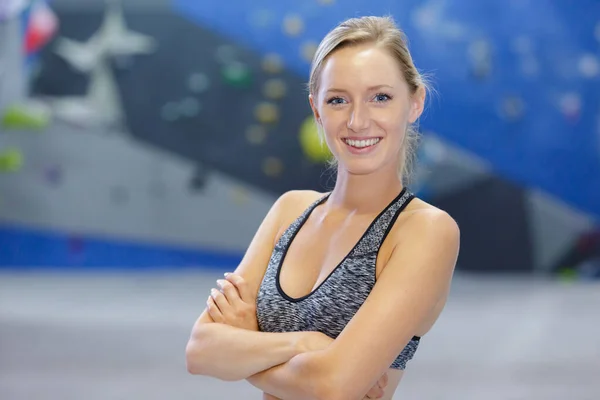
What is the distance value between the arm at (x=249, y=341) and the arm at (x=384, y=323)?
35 mm

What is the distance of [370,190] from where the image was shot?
63.1 inches

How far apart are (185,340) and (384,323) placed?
378 centimetres

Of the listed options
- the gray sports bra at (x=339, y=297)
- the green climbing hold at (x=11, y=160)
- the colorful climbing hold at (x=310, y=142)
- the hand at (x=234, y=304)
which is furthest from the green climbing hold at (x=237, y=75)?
the gray sports bra at (x=339, y=297)

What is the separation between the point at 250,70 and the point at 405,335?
6.62 meters

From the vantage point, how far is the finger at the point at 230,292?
1.66m

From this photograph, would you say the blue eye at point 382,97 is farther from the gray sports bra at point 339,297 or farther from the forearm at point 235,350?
the forearm at point 235,350

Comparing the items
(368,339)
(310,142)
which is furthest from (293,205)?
(310,142)

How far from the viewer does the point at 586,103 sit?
7.69 meters

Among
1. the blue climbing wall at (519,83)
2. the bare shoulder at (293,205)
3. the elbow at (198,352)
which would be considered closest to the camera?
the elbow at (198,352)

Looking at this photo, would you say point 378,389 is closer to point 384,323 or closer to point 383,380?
point 383,380

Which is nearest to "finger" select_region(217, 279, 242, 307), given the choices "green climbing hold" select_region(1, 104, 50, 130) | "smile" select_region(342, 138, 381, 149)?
"smile" select_region(342, 138, 381, 149)

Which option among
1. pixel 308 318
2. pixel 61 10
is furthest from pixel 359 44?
pixel 61 10

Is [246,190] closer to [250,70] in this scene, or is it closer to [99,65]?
[250,70]

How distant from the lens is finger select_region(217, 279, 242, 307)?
5.45 ft
